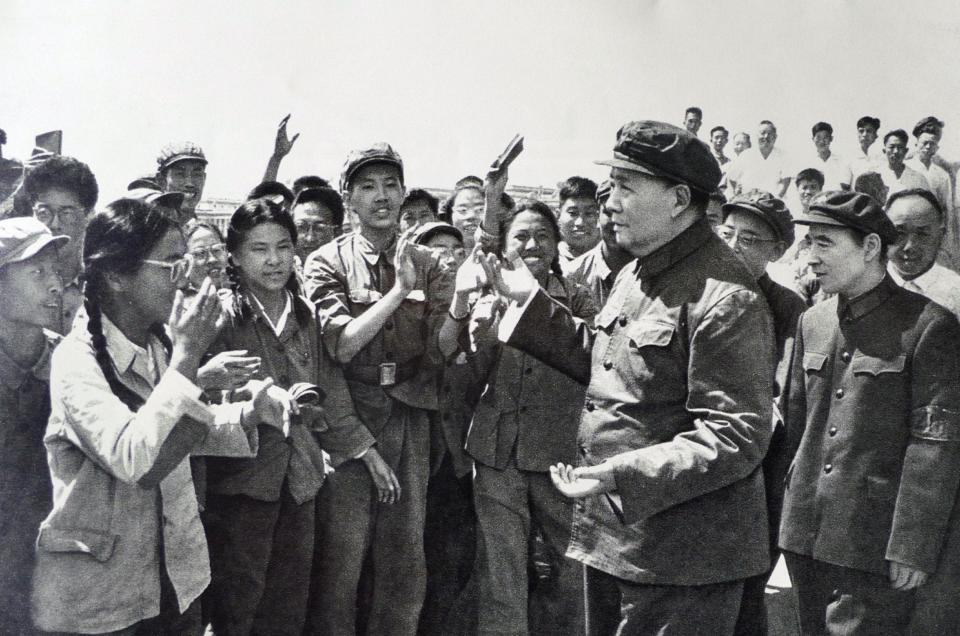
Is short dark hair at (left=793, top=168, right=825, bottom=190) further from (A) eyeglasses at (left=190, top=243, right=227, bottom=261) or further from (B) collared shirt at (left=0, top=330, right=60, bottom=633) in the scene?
(B) collared shirt at (left=0, top=330, right=60, bottom=633)

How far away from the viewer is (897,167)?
15.3ft

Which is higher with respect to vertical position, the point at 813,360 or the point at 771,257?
the point at 771,257

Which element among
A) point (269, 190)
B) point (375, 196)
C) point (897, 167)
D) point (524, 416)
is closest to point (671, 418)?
point (524, 416)

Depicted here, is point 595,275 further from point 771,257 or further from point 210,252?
point 210,252

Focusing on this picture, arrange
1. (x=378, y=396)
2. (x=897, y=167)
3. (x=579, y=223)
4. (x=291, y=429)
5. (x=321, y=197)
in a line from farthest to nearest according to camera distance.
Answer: (x=579, y=223), (x=897, y=167), (x=321, y=197), (x=378, y=396), (x=291, y=429)

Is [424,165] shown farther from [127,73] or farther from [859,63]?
[859,63]

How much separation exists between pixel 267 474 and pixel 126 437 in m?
0.95

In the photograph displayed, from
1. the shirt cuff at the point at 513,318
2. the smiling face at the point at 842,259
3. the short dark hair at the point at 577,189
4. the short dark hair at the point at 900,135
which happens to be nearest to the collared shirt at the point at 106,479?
the shirt cuff at the point at 513,318

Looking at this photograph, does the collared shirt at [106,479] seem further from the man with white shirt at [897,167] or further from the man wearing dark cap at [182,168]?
the man with white shirt at [897,167]

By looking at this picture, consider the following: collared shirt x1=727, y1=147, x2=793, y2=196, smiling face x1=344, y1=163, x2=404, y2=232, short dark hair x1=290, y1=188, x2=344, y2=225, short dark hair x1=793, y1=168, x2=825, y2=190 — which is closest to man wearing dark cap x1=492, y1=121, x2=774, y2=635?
smiling face x1=344, y1=163, x2=404, y2=232

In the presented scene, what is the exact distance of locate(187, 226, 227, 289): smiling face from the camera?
395 centimetres

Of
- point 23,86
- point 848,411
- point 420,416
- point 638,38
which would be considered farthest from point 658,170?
point 23,86

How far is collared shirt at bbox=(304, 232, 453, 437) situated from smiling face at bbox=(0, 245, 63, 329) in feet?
3.32

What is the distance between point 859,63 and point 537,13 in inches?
63.7
